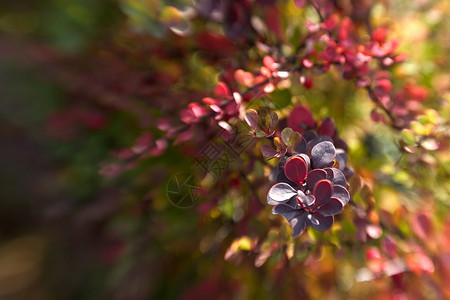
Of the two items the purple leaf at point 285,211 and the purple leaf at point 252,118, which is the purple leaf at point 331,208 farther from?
the purple leaf at point 252,118

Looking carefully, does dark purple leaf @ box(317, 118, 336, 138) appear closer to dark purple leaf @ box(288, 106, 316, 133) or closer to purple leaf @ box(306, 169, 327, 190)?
dark purple leaf @ box(288, 106, 316, 133)

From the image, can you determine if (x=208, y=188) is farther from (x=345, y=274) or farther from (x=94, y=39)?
(x=94, y=39)

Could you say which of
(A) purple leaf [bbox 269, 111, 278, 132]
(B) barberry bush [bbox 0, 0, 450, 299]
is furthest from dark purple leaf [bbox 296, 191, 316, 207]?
(A) purple leaf [bbox 269, 111, 278, 132]

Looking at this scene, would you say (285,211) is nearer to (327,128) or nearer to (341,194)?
(341,194)

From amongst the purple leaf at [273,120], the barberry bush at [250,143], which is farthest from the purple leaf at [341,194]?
the purple leaf at [273,120]

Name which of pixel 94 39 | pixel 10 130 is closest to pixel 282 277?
pixel 94 39

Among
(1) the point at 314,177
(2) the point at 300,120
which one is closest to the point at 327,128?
(2) the point at 300,120

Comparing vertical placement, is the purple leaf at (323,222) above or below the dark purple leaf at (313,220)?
below
